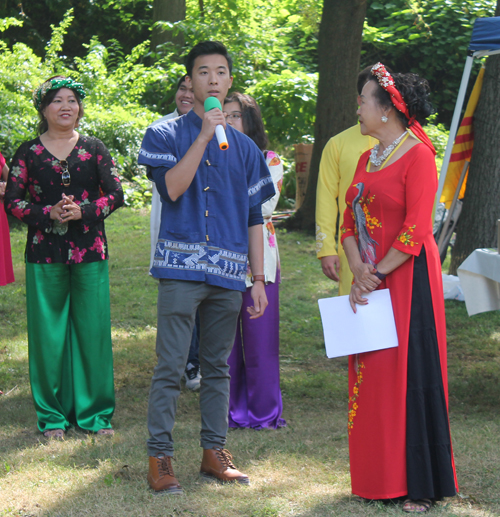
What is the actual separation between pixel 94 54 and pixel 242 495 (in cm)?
1242

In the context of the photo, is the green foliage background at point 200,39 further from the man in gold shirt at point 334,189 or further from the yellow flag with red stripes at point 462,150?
the man in gold shirt at point 334,189

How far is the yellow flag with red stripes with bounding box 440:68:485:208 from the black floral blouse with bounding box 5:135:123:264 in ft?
12.5

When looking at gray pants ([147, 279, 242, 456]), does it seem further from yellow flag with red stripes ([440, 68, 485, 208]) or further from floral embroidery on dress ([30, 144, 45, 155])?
yellow flag with red stripes ([440, 68, 485, 208])

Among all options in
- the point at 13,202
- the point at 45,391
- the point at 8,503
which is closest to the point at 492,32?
the point at 13,202

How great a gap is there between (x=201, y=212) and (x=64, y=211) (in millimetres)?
1200

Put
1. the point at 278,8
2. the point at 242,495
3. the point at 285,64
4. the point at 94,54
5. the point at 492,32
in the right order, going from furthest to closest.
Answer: the point at 278,8, the point at 285,64, the point at 94,54, the point at 492,32, the point at 242,495

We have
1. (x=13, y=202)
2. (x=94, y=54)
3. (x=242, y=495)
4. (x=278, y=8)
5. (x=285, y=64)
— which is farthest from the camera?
(x=278, y=8)

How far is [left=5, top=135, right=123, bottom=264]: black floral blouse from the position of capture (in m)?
4.01

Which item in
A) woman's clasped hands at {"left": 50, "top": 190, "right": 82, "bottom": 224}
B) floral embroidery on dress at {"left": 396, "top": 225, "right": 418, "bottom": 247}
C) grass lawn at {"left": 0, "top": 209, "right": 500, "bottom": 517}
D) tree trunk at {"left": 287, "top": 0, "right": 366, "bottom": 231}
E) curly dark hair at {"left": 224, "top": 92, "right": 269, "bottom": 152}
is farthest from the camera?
tree trunk at {"left": 287, "top": 0, "right": 366, "bottom": 231}

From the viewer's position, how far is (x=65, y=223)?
404cm

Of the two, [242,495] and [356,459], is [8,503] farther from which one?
[356,459]

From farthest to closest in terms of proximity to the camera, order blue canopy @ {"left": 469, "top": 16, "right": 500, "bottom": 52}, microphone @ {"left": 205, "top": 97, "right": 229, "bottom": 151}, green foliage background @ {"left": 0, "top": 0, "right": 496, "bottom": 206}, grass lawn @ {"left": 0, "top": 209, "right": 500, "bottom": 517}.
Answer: green foliage background @ {"left": 0, "top": 0, "right": 496, "bottom": 206} < blue canopy @ {"left": 469, "top": 16, "right": 500, "bottom": 52} < grass lawn @ {"left": 0, "top": 209, "right": 500, "bottom": 517} < microphone @ {"left": 205, "top": 97, "right": 229, "bottom": 151}

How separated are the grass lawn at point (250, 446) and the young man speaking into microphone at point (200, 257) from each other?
0.77 ft

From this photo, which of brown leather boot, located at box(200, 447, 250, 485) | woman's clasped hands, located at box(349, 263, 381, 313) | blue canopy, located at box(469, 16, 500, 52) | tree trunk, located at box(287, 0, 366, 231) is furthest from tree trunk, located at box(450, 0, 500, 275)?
brown leather boot, located at box(200, 447, 250, 485)
